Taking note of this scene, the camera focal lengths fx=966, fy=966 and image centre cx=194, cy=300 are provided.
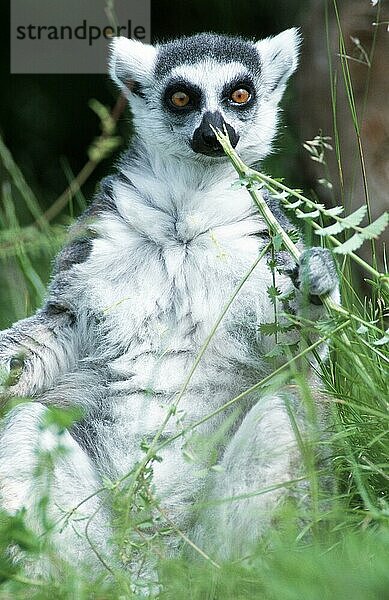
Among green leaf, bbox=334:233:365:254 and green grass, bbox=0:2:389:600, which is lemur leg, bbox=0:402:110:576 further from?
green leaf, bbox=334:233:365:254

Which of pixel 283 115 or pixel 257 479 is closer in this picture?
pixel 257 479

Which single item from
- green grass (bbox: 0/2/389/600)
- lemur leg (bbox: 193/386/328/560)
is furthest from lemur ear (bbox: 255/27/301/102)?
lemur leg (bbox: 193/386/328/560)

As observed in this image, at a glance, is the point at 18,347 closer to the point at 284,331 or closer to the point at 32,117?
the point at 284,331

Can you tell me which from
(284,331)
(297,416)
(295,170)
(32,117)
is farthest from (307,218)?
(32,117)

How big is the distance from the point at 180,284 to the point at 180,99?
2.90 ft

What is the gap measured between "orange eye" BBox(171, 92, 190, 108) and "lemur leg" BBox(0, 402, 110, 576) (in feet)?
4.89

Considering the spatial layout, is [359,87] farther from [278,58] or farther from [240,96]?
[240,96]

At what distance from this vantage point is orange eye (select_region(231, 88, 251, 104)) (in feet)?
14.1

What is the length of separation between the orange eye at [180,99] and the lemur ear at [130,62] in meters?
0.27

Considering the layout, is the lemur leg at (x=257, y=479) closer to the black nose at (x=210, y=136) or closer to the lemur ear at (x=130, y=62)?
the black nose at (x=210, y=136)

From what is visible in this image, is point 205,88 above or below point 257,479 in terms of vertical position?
above

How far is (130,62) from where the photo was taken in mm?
4645

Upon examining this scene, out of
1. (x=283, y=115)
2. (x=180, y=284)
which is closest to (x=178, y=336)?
(x=180, y=284)

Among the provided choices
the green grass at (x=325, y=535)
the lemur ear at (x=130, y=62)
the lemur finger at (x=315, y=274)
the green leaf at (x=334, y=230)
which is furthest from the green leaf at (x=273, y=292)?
the lemur ear at (x=130, y=62)
